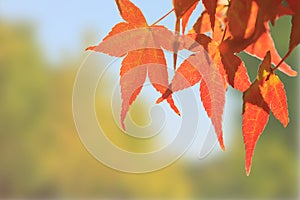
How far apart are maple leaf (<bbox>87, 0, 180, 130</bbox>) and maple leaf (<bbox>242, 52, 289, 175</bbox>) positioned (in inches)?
2.9

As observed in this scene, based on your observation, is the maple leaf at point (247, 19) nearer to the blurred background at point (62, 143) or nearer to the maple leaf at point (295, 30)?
the maple leaf at point (295, 30)

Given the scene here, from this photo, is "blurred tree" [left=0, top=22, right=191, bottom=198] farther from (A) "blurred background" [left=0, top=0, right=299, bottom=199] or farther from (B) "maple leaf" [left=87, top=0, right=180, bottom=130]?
(B) "maple leaf" [left=87, top=0, right=180, bottom=130]

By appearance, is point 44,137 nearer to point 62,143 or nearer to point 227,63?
point 62,143

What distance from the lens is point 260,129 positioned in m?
0.47

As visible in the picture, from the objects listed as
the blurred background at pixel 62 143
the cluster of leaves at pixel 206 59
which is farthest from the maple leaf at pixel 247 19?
the blurred background at pixel 62 143

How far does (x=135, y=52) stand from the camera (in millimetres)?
458

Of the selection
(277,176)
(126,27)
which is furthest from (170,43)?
(277,176)

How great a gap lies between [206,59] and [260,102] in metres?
0.06

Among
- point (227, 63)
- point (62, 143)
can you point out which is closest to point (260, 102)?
point (227, 63)

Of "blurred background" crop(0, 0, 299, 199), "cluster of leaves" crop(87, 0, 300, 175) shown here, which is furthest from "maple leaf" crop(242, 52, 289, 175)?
"blurred background" crop(0, 0, 299, 199)

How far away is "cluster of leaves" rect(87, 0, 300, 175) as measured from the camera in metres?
0.44

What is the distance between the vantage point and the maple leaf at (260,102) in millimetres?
457

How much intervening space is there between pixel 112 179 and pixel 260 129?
813cm

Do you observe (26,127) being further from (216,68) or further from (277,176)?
(216,68)
